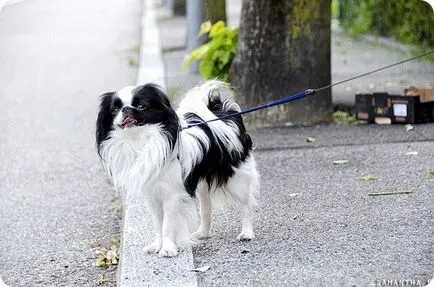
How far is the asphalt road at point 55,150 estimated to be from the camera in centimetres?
691

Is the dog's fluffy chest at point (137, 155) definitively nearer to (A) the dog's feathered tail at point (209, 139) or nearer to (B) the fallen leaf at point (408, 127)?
(A) the dog's feathered tail at point (209, 139)

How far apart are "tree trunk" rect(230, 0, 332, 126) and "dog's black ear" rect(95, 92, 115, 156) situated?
4.67 metres

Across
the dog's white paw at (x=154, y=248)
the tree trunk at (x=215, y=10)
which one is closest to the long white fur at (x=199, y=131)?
the dog's white paw at (x=154, y=248)

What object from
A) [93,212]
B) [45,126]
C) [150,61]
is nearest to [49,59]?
[150,61]

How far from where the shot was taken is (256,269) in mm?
5520

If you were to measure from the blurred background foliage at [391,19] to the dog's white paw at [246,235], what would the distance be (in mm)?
10120

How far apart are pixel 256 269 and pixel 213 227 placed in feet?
4.07

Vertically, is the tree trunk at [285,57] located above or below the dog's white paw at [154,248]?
above

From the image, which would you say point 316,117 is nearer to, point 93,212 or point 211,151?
point 93,212

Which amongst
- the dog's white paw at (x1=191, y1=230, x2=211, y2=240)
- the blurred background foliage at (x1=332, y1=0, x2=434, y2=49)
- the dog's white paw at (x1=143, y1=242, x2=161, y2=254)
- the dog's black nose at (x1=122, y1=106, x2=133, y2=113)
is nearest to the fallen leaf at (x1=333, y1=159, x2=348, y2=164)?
the dog's white paw at (x1=191, y1=230, x2=211, y2=240)

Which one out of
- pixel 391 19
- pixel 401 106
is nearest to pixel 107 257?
pixel 401 106

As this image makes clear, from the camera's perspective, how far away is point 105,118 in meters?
5.84

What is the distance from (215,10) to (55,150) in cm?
402

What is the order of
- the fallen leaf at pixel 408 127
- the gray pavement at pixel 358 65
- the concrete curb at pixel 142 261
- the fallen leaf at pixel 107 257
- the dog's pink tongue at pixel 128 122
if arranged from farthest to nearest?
the gray pavement at pixel 358 65, the fallen leaf at pixel 408 127, the fallen leaf at pixel 107 257, the dog's pink tongue at pixel 128 122, the concrete curb at pixel 142 261
